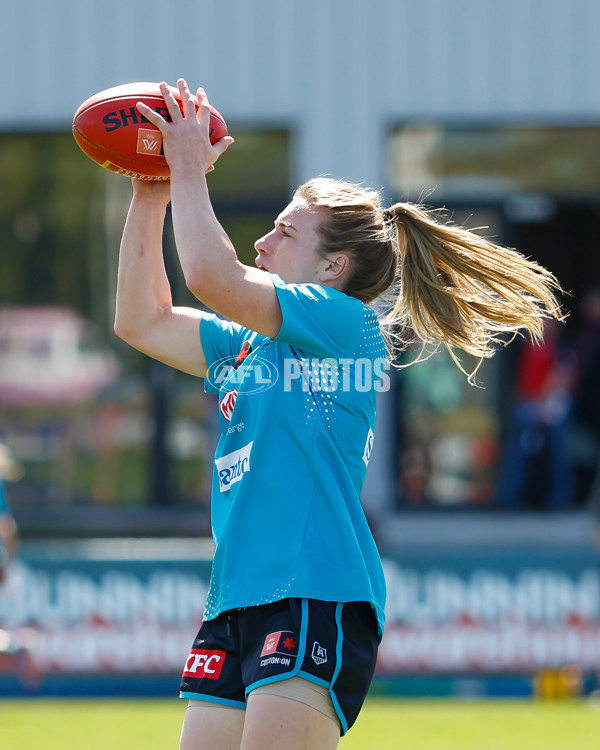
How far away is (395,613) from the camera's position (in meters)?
8.26

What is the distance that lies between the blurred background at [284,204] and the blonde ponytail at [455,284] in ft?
17.3

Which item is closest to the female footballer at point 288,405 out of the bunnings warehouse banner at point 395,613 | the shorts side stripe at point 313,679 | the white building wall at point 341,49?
the shorts side stripe at point 313,679

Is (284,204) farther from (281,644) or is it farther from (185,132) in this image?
(281,644)

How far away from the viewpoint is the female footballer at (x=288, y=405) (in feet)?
9.09

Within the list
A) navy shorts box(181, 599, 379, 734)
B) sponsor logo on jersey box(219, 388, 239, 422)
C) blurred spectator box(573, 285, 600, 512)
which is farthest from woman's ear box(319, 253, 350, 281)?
blurred spectator box(573, 285, 600, 512)

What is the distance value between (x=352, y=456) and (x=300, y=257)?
515 millimetres

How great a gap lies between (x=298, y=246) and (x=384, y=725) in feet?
15.8

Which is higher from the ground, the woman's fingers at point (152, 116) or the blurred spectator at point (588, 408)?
the woman's fingers at point (152, 116)

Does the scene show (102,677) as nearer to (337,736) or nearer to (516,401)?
(516,401)

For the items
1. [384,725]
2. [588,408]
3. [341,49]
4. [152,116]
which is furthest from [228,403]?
[588,408]

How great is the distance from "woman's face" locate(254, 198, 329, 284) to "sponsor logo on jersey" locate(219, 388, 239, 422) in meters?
0.32

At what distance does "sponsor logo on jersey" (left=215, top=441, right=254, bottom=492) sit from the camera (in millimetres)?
2914

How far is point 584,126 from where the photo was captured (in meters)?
9.33

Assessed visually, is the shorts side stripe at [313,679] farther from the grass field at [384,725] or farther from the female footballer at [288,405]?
the grass field at [384,725]
